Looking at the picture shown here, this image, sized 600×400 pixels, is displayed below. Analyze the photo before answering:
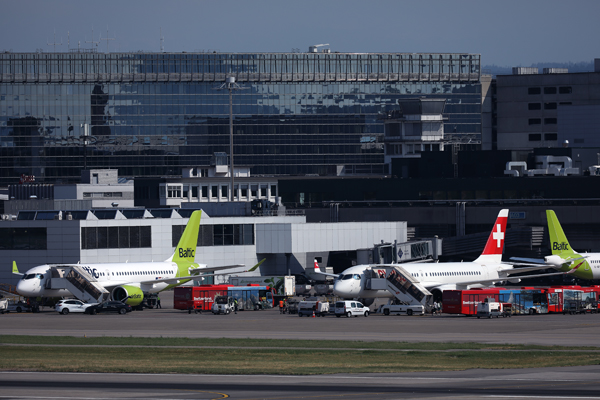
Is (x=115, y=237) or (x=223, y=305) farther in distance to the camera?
(x=115, y=237)

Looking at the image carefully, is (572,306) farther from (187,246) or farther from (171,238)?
(171,238)

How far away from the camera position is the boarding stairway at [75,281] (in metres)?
84.2

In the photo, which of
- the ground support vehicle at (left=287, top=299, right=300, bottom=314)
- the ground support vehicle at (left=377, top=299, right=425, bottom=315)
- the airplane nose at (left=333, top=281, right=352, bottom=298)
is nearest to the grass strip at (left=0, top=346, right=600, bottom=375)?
the airplane nose at (left=333, top=281, right=352, bottom=298)

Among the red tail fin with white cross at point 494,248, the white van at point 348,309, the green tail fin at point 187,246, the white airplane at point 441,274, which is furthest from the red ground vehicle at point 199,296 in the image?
the red tail fin with white cross at point 494,248

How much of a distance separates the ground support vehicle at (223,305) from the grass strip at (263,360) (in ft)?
99.6

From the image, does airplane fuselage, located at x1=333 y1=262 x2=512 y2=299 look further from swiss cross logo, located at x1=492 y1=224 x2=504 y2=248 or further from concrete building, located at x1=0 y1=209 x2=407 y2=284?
concrete building, located at x1=0 y1=209 x2=407 y2=284

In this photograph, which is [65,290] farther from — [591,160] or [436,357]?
[591,160]

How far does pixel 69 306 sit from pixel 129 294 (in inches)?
220

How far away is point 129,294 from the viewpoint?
85312 millimetres

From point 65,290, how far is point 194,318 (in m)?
15.2

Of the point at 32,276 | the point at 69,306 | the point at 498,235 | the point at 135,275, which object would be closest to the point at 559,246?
the point at 498,235

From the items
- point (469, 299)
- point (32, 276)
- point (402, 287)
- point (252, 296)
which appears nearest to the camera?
point (469, 299)

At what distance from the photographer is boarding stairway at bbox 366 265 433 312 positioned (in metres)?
80.4

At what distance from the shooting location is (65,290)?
85500 mm
